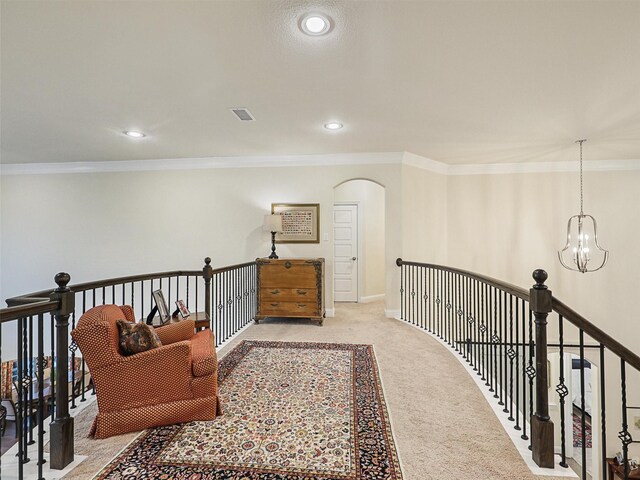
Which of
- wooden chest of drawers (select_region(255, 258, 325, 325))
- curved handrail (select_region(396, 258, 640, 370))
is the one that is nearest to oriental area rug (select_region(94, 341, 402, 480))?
curved handrail (select_region(396, 258, 640, 370))

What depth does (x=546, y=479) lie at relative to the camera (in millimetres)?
1651

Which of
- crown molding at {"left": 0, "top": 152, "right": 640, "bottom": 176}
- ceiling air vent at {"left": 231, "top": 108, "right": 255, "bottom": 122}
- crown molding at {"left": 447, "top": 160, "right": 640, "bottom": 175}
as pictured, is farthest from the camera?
crown molding at {"left": 447, "top": 160, "right": 640, "bottom": 175}

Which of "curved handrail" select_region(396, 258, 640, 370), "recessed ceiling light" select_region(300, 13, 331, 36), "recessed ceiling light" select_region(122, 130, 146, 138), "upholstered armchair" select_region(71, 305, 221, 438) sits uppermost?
"recessed ceiling light" select_region(122, 130, 146, 138)

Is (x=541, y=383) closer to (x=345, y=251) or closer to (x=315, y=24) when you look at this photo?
(x=315, y=24)

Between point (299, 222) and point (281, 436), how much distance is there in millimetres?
3441

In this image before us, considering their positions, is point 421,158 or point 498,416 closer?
point 498,416

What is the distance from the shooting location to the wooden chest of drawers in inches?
177

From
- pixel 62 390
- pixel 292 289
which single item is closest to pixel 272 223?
pixel 292 289

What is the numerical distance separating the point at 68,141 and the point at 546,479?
576 centimetres

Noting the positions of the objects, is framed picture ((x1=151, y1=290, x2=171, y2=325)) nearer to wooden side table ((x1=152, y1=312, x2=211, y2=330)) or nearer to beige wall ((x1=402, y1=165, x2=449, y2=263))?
wooden side table ((x1=152, y1=312, x2=211, y2=330))

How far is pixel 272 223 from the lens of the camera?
4730 millimetres

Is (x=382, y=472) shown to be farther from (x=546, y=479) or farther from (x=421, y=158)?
(x=421, y=158)

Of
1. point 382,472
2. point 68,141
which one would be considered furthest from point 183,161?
point 382,472

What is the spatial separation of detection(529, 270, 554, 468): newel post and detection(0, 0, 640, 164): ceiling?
5.15 feet
